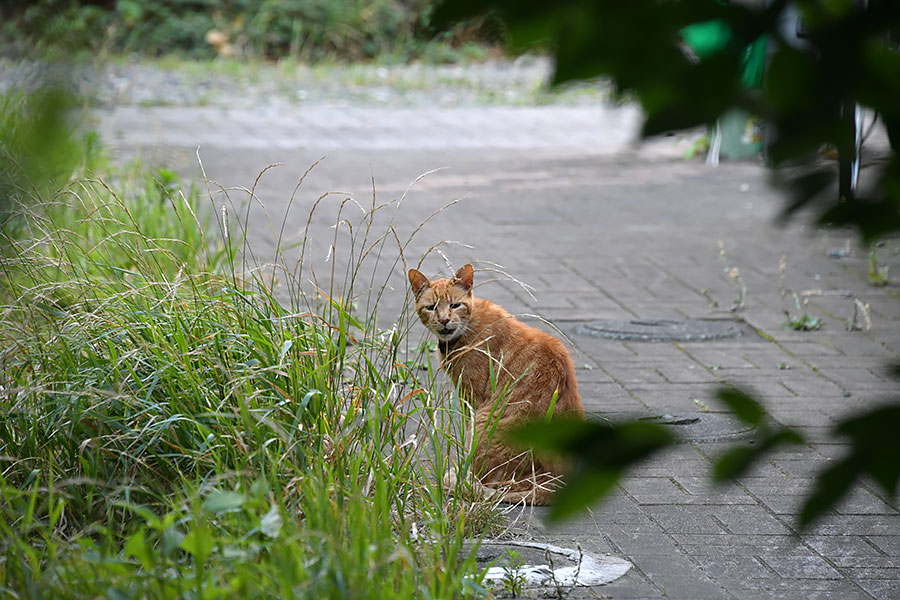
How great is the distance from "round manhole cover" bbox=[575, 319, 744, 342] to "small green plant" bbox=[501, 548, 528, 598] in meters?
2.91

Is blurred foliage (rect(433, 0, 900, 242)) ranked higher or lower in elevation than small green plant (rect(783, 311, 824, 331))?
higher

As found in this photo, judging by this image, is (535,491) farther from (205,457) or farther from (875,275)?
(875,275)

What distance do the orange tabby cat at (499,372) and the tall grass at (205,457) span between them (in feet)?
0.64

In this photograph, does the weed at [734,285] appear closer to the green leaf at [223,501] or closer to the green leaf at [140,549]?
the green leaf at [223,501]

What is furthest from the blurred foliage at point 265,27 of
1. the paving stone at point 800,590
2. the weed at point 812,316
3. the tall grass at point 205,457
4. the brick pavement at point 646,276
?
the paving stone at point 800,590

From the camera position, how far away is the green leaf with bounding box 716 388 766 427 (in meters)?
1.23

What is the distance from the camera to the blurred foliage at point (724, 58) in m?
1.10

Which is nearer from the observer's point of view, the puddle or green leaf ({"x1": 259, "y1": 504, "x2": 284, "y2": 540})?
green leaf ({"x1": 259, "y1": 504, "x2": 284, "y2": 540})

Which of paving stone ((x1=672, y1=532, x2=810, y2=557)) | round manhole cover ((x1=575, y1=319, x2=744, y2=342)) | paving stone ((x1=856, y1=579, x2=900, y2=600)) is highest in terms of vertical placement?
paving stone ((x1=856, y1=579, x2=900, y2=600))

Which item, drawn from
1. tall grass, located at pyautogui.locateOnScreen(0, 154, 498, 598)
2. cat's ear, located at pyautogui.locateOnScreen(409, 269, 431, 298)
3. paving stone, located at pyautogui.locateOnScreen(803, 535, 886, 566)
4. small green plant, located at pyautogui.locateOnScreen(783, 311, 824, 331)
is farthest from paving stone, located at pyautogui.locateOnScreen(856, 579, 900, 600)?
small green plant, located at pyautogui.locateOnScreen(783, 311, 824, 331)

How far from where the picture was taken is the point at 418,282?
4.19m

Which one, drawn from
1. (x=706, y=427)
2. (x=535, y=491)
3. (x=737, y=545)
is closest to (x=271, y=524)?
(x=535, y=491)

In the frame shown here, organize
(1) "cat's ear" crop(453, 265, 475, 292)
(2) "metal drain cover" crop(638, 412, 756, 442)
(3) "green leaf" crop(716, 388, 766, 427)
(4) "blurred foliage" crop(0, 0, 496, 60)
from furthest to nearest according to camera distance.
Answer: (4) "blurred foliage" crop(0, 0, 496, 60) < (2) "metal drain cover" crop(638, 412, 756, 442) < (1) "cat's ear" crop(453, 265, 475, 292) < (3) "green leaf" crop(716, 388, 766, 427)

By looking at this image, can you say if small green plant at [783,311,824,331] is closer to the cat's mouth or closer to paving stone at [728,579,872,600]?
the cat's mouth
